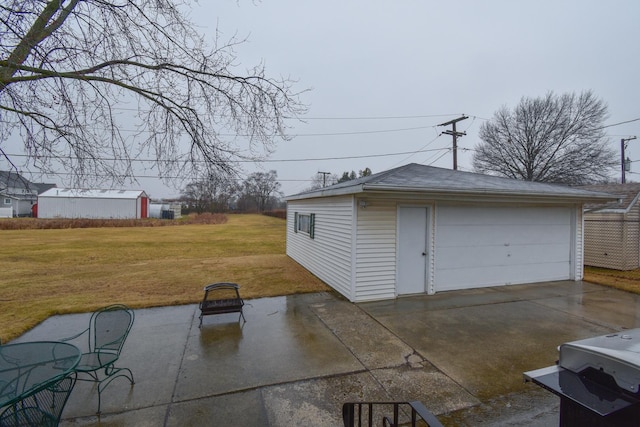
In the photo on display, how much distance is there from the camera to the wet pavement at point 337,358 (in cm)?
306

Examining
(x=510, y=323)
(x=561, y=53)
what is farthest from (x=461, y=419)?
(x=561, y=53)

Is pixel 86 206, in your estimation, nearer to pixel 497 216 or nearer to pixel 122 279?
pixel 122 279

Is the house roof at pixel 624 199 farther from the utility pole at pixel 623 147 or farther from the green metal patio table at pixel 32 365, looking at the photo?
the green metal patio table at pixel 32 365

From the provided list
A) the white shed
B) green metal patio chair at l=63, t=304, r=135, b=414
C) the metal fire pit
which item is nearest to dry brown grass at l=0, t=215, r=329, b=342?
green metal patio chair at l=63, t=304, r=135, b=414

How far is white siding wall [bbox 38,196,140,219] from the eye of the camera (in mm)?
35719

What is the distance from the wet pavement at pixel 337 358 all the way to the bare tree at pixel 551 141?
19395 millimetres

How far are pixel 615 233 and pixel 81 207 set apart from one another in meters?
46.0

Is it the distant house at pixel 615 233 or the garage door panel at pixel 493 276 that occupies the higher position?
the distant house at pixel 615 233

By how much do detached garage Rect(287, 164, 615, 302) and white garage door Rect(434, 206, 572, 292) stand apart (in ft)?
0.08

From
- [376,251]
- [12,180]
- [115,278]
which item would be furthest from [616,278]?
[115,278]

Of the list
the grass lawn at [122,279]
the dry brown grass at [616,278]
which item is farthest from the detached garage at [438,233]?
the grass lawn at [122,279]

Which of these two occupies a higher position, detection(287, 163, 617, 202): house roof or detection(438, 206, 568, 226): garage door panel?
detection(287, 163, 617, 202): house roof

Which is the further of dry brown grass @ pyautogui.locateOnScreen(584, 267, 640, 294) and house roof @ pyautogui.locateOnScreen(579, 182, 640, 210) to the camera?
house roof @ pyautogui.locateOnScreen(579, 182, 640, 210)

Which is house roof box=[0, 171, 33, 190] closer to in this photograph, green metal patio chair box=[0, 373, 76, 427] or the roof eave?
green metal patio chair box=[0, 373, 76, 427]
